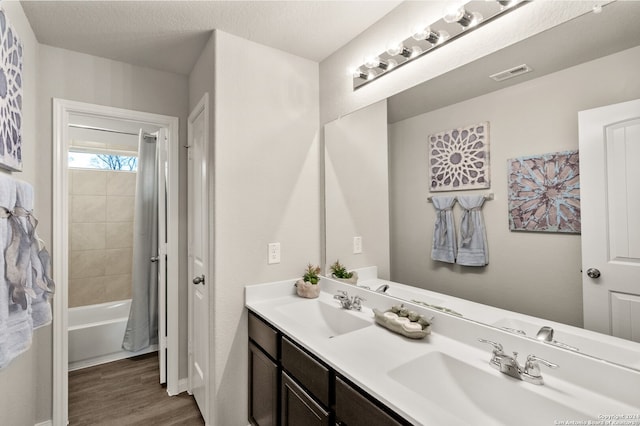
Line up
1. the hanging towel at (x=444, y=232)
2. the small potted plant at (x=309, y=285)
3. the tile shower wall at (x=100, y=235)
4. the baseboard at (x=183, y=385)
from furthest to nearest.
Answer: the tile shower wall at (x=100, y=235), the baseboard at (x=183, y=385), the small potted plant at (x=309, y=285), the hanging towel at (x=444, y=232)

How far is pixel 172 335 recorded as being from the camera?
2.38 meters

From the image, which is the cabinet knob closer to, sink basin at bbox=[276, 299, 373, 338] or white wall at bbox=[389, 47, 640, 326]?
white wall at bbox=[389, 47, 640, 326]

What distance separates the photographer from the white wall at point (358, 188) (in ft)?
5.53

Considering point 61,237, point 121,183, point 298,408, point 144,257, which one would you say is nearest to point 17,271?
point 61,237

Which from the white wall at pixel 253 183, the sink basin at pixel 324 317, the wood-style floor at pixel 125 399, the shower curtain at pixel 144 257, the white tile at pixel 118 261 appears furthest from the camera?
the white tile at pixel 118 261

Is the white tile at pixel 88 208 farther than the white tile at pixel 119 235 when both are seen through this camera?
No

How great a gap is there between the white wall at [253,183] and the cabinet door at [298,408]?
1.69 feet

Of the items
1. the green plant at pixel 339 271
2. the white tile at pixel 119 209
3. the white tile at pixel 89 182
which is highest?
the white tile at pixel 89 182

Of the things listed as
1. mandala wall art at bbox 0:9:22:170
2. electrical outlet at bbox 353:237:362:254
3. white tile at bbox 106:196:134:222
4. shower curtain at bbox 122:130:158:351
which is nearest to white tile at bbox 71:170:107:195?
white tile at bbox 106:196:134:222

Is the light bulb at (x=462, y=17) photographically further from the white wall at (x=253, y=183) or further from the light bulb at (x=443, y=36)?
the white wall at (x=253, y=183)

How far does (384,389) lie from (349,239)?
108cm

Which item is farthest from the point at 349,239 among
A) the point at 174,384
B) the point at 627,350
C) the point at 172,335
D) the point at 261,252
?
the point at 174,384

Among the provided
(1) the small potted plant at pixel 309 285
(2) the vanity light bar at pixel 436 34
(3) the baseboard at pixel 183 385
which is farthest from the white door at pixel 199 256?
(2) the vanity light bar at pixel 436 34

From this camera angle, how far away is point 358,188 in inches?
74.0
